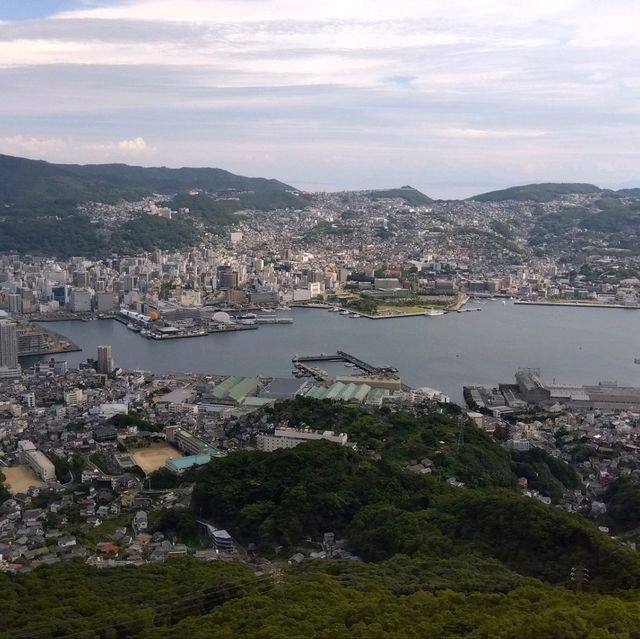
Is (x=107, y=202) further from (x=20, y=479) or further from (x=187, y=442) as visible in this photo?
(x=20, y=479)

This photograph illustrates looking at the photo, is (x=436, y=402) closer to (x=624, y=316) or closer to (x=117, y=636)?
(x=117, y=636)

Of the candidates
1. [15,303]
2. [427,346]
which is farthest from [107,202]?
[427,346]

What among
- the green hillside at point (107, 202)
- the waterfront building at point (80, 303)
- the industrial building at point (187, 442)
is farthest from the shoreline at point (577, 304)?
the industrial building at point (187, 442)

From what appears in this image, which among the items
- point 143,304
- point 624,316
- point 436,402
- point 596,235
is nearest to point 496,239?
point 596,235

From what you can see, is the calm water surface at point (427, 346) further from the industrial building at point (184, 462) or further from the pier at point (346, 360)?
the industrial building at point (184, 462)

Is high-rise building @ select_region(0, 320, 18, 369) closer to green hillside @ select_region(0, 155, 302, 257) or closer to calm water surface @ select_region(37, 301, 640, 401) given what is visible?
calm water surface @ select_region(37, 301, 640, 401)

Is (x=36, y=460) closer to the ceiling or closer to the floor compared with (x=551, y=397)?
closer to the floor
